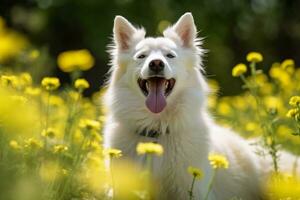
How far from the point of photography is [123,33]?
560 cm

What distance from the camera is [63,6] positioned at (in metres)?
19.0

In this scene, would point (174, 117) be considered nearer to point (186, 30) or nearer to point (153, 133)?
point (153, 133)

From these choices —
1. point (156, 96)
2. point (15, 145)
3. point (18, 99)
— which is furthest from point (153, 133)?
point (18, 99)

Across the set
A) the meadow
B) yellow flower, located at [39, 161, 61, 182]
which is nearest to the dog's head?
the meadow

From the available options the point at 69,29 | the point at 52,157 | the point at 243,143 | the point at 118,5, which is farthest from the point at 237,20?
the point at 52,157

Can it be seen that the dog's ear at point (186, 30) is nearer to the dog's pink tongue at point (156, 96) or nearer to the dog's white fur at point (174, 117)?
the dog's white fur at point (174, 117)

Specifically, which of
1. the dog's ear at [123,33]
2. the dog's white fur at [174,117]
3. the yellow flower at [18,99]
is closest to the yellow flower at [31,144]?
the yellow flower at [18,99]

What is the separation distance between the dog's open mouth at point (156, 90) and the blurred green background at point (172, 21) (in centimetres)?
1241

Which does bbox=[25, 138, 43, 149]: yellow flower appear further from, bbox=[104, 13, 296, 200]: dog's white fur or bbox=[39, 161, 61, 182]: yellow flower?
bbox=[104, 13, 296, 200]: dog's white fur

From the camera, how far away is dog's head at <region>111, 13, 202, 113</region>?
197 inches

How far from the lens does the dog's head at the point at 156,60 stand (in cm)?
501

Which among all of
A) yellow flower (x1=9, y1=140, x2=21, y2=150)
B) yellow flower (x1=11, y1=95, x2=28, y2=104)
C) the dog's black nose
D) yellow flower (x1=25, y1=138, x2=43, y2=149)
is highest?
the dog's black nose

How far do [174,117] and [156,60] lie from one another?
567 mm

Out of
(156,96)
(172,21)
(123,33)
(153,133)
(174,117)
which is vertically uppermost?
(172,21)
